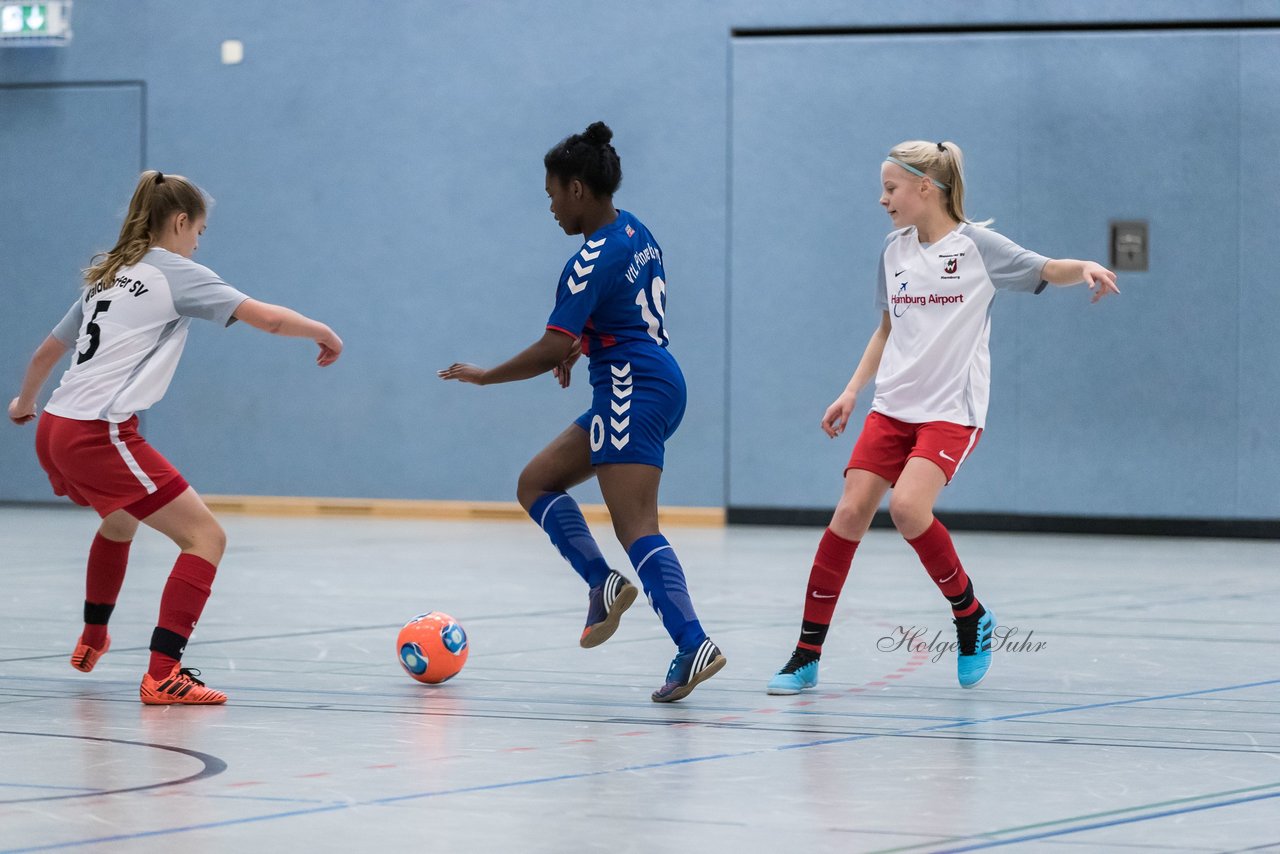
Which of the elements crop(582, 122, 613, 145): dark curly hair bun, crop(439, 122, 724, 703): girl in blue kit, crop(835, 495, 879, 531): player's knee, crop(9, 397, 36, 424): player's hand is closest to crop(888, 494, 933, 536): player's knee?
crop(835, 495, 879, 531): player's knee

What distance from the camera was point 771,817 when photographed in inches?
158

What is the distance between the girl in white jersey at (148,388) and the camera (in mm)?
5672

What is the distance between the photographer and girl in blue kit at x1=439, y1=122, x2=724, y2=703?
5.64 meters

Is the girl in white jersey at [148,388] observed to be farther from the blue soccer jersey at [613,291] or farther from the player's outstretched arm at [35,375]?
the blue soccer jersey at [613,291]

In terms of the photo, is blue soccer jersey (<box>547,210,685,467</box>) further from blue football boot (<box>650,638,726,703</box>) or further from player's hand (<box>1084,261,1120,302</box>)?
player's hand (<box>1084,261,1120,302</box>)

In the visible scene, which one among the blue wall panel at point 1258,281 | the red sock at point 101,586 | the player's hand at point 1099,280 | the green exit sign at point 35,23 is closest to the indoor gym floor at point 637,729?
the red sock at point 101,586

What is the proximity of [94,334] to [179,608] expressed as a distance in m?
0.85

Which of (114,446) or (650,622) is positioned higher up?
(114,446)

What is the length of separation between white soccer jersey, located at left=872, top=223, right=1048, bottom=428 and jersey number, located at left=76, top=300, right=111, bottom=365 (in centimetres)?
238

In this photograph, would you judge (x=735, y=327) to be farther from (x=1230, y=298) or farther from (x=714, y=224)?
(x=1230, y=298)

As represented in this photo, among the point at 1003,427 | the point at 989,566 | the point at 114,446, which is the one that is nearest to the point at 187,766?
the point at 114,446

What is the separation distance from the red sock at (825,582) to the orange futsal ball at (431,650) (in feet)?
3.57

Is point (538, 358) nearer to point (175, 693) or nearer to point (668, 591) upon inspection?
point (668, 591)

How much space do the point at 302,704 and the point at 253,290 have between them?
9.63 meters
